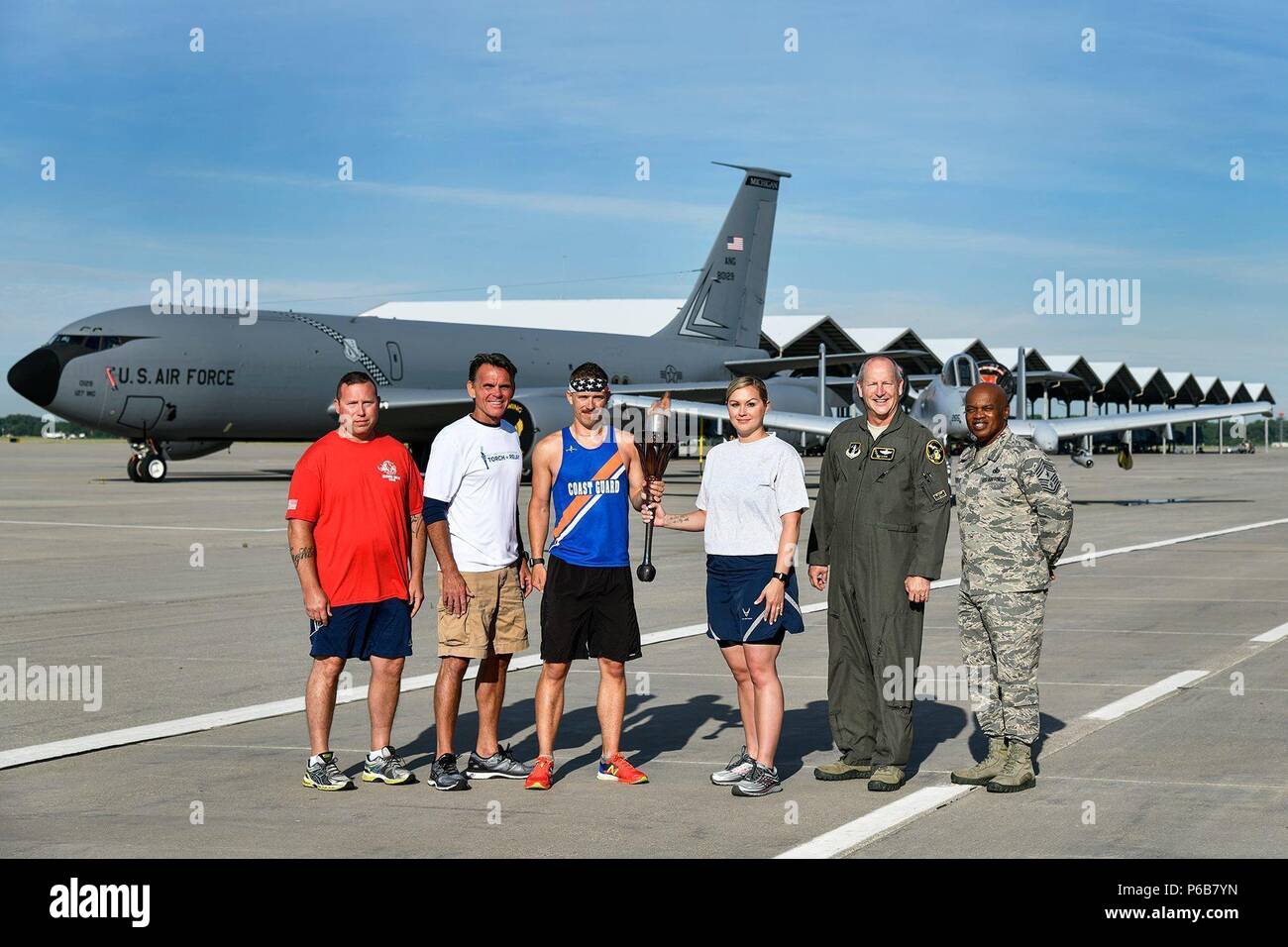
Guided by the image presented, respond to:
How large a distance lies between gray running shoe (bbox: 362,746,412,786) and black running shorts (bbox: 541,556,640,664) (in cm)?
89

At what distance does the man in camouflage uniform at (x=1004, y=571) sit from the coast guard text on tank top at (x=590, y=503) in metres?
1.73

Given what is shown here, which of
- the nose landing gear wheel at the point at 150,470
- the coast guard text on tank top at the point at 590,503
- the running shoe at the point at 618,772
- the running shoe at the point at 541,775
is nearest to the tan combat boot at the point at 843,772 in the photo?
the running shoe at the point at 618,772

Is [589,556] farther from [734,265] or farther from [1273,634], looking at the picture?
[734,265]

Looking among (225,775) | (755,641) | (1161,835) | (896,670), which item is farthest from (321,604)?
(1161,835)

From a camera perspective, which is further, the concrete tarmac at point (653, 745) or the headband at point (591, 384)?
the headband at point (591, 384)

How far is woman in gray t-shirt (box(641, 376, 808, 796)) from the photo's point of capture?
6.80m

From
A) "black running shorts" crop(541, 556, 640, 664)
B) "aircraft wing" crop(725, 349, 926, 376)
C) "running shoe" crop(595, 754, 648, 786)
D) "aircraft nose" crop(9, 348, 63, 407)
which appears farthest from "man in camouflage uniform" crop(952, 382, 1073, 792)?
"aircraft wing" crop(725, 349, 926, 376)

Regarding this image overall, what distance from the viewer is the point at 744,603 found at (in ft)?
22.5

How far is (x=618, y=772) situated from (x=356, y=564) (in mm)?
1649

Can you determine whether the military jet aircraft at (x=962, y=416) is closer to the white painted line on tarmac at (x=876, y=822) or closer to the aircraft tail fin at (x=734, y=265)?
the aircraft tail fin at (x=734, y=265)

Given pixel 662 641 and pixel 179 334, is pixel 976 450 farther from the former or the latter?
pixel 179 334

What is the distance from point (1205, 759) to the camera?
7109 mm

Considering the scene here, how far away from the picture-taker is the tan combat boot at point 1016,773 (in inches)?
256

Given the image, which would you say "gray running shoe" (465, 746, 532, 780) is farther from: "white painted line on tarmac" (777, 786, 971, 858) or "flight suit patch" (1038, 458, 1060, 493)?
"flight suit patch" (1038, 458, 1060, 493)
